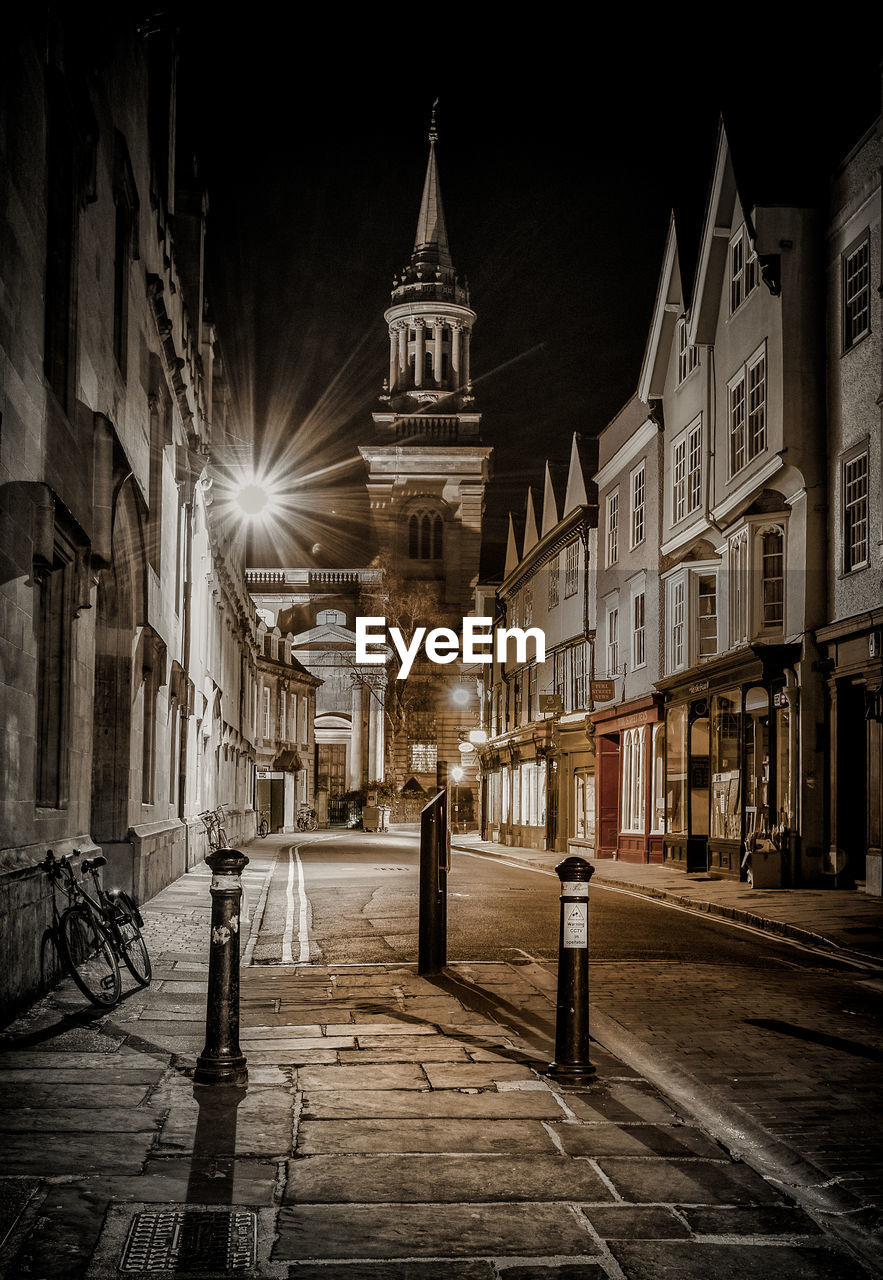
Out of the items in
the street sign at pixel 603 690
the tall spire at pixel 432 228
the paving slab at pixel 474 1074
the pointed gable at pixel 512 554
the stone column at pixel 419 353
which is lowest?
the paving slab at pixel 474 1074

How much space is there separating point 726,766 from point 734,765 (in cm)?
29

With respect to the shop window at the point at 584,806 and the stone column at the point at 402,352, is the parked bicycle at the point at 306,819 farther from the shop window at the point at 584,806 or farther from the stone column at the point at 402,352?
the stone column at the point at 402,352

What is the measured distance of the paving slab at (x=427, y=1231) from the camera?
448 cm

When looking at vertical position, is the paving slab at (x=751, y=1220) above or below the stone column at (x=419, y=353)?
below

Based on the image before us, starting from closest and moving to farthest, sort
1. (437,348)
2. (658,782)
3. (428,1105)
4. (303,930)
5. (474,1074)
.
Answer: (428,1105)
(474,1074)
(303,930)
(658,782)
(437,348)

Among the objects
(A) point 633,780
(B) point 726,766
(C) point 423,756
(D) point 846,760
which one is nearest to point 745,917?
(D) point 846,760

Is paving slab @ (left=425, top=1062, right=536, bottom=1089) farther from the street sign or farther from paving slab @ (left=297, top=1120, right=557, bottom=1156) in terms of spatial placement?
the street sign

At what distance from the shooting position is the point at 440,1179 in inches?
207

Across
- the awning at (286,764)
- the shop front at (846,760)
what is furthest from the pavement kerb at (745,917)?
the awning at (286,764)

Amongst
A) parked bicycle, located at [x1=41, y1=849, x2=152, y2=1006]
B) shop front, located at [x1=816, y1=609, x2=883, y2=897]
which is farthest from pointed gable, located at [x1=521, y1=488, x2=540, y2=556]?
parked bicycle, located at [x1=41, y1=849, x2=152, y2=1006]

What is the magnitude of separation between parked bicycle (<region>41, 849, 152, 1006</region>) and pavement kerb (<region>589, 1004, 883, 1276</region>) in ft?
11.6

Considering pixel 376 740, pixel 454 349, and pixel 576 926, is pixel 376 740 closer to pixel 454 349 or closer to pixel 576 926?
pixel 454 349

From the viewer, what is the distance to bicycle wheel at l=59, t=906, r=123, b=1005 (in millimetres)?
9156

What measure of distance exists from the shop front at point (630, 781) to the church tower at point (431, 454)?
46793mm
